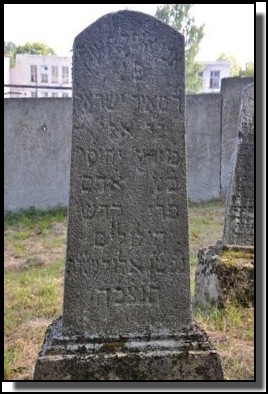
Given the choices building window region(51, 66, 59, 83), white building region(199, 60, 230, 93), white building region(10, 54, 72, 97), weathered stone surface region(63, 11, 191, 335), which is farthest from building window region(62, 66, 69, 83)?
weathered stone surface region(63, 11, 191, 335)

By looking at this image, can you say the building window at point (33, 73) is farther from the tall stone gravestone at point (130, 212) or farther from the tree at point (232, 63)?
the tall stone gravestone at point (130, 212)

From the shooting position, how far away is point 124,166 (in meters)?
3.67

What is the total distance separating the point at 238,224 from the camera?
6.04m

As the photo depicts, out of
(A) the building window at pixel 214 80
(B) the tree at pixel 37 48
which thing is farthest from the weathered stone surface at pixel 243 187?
(A) the building window at pixel 214 80

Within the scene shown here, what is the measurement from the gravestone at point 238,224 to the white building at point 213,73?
52.5 m

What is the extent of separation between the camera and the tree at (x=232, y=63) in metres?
63.7

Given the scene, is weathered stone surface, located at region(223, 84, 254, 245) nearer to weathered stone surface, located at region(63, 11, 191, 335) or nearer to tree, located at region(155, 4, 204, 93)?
weathered stone surface, located at region(63, 11, 191, 335)

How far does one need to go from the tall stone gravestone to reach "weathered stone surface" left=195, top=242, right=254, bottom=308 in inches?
67.5

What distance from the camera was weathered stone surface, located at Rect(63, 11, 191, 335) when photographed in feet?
11.9

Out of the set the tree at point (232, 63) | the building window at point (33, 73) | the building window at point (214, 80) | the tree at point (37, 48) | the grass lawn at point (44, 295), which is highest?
the tree at point (232, 63)

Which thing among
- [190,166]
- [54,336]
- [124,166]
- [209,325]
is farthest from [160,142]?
[190,166]

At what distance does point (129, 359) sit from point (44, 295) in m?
3.02

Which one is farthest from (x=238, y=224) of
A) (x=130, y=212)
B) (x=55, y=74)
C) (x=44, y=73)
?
(x=55, y=74)

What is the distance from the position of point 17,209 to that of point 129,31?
867 centimetres
